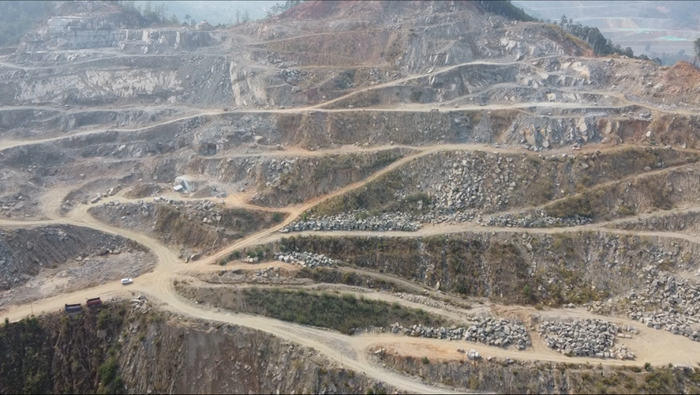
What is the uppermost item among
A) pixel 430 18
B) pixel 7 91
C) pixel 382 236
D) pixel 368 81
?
pixel 430 18

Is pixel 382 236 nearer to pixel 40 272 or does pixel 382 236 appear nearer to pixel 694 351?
pixel 694 351

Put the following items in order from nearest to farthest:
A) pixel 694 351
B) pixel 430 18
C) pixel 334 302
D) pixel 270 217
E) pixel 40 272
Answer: pixel 694 351, pixel 334 302, pixel 40 272, pixel 270 217, pixel 430 18

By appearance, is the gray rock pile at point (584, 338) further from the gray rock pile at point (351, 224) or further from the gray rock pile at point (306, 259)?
the gray rock pile at point (306, 259)

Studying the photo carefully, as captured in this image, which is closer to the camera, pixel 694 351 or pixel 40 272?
pixel 694 351

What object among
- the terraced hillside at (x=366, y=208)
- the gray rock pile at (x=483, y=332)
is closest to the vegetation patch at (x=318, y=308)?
the terraced hillside at (x=366, y=208)

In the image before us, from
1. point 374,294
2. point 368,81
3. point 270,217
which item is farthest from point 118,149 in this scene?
point 374,294

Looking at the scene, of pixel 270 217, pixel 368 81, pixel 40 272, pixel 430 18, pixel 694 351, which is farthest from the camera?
pixel 430 18

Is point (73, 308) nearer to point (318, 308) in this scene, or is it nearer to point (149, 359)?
point (149, 359)

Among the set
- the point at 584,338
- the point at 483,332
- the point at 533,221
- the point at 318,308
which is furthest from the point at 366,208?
the point at 584,338
